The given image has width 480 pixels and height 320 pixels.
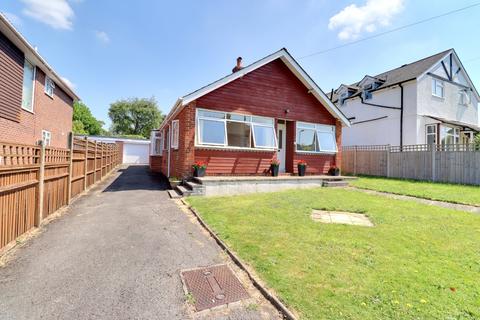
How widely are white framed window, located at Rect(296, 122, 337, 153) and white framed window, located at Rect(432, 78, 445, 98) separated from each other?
11.7m

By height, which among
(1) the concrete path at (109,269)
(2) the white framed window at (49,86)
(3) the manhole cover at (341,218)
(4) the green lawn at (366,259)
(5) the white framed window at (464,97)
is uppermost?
(5) the white framed window at (464,97)

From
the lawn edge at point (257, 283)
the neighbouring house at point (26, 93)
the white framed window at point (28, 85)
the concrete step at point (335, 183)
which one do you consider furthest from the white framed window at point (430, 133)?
the white framed window at point (28, 85)

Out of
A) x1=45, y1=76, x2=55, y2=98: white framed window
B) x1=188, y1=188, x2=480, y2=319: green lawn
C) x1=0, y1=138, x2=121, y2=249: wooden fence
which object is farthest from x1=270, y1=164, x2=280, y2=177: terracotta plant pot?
x1=45, y1=76, x2=55, y2=98: white framed window

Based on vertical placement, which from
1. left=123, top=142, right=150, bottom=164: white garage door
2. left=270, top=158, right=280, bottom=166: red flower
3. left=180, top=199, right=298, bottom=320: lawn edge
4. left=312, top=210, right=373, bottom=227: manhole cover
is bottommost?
left=180, top=199, right=298, bottom=320: lawn edge

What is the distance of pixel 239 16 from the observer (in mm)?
11102

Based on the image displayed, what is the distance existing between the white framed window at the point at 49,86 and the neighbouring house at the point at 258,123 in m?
7.60

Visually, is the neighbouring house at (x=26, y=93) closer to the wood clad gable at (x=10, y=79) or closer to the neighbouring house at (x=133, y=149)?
the wood clad gable at (x=10, y=79)

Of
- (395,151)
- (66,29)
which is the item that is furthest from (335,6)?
(66,29)

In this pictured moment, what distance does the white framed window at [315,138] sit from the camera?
11.5 m

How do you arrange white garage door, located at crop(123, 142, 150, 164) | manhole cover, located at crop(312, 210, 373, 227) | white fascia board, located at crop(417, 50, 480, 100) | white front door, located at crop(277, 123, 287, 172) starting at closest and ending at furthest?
manhole cover, located at crop(312, 210, 373, 227) → white front door, located at crop(277, 123, 287, 172) → white fascia board, located at crop(417, 50, 480, 100) → white garage door, located at crop(123, 142, 150, 164)

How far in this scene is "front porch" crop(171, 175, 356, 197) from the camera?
8.17m

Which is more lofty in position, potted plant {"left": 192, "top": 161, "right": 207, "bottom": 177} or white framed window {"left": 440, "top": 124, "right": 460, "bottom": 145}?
white framed window {"left": 440, "top": 124, "right": 460, "bottom": 145}

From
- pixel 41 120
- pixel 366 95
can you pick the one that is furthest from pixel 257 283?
pixel 366 95

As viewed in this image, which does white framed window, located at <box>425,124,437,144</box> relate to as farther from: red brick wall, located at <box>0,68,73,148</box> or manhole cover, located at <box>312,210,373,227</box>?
red brick wall, located at <box>0,68,73,148</box>
